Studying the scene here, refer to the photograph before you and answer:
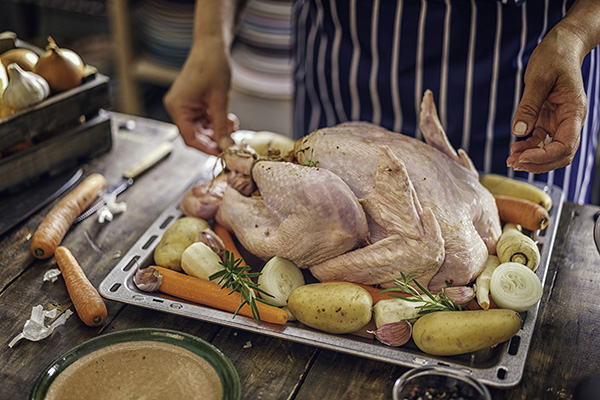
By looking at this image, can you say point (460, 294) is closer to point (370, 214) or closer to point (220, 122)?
point (370, 214)

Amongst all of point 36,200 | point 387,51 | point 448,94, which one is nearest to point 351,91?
point 387,51

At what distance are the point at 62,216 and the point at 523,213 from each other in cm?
128

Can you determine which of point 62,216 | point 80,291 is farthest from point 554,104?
point 62,216

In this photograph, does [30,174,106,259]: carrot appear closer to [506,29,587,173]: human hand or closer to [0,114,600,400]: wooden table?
[0,114,600,400]: wooden table

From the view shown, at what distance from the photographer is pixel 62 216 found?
5.60ft

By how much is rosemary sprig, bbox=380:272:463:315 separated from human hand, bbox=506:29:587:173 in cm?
35

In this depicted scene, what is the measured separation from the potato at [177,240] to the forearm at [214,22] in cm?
66

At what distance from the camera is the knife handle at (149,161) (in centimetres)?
200

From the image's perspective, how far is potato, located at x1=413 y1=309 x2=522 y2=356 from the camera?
4.02ft

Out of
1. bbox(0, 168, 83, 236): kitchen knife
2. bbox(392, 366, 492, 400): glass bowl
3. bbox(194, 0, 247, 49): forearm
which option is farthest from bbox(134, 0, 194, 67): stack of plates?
bbox(392, 366, 492, 400): glass bowl

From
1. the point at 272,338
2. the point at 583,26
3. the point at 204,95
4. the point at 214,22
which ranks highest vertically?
the point at 583,26

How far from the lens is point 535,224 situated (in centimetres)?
160

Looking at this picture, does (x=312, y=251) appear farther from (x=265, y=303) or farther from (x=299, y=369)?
(x=299, y=369)

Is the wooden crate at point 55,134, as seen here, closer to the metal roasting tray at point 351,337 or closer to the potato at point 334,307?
the metal roasting tray at point 351,337
